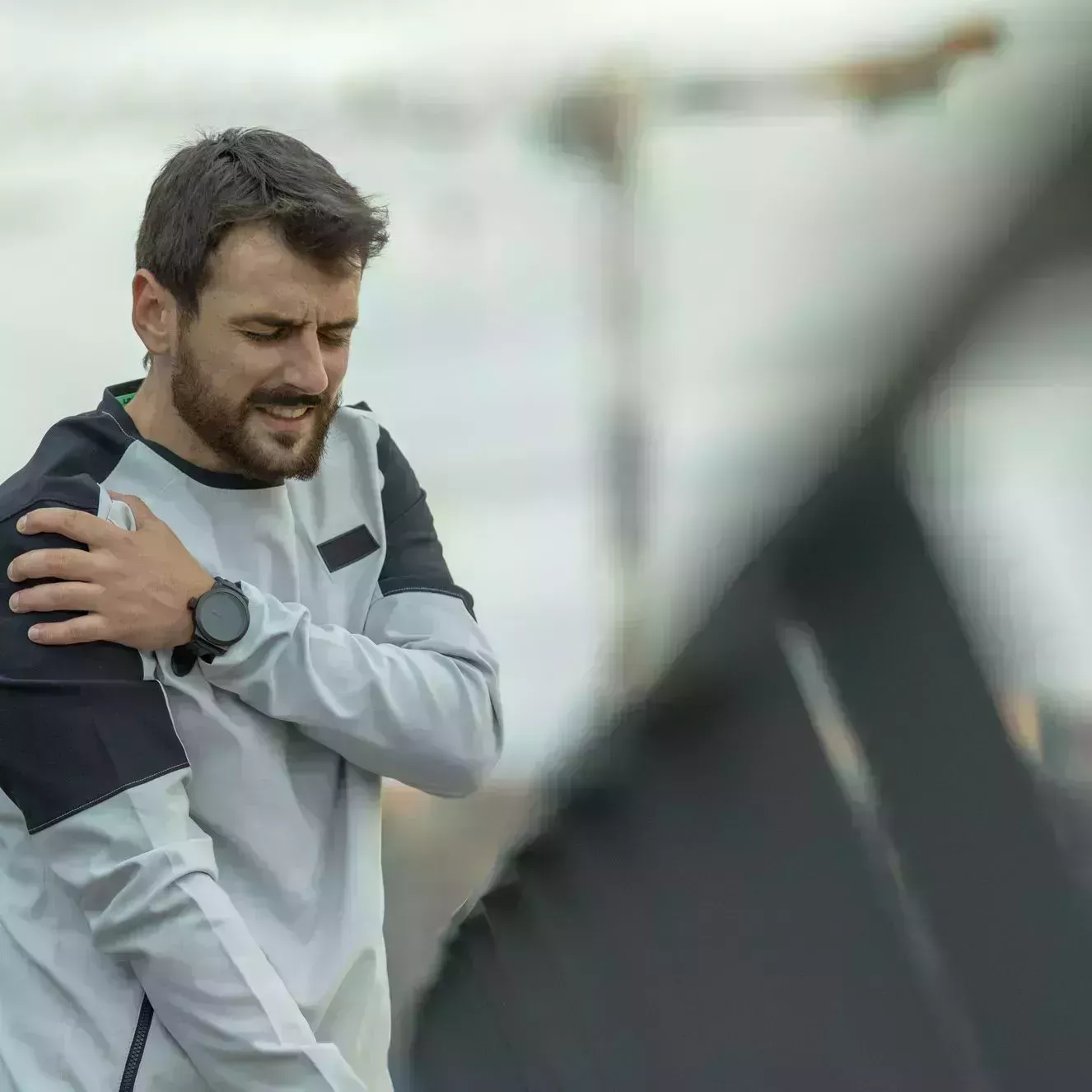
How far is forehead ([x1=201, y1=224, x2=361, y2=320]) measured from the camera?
1095 millimetres

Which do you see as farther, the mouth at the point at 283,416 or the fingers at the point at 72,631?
the mouth at the point at 283,416

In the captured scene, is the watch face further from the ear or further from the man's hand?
the ear

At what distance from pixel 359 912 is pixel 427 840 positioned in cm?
84

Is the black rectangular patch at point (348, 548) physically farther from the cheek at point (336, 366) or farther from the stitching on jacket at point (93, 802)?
the stitching on jacket at point (93, 802)

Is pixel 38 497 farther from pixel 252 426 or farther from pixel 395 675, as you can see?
pixel 395 675

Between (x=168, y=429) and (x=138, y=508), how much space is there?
0.10 meters

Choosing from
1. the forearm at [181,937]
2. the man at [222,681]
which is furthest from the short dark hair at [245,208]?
the forearm at [181,937]

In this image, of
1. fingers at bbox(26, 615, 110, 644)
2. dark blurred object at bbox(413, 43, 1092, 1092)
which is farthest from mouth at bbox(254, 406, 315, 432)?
dark blurred object at bbox(413, 43, 1092, 1092)

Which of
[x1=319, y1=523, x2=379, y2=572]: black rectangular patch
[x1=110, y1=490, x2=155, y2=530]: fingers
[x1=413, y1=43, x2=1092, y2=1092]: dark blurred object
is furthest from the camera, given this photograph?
[x1=319, y1=523, x2=379, y2=572]: black rectangular patch

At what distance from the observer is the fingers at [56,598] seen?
99 cm

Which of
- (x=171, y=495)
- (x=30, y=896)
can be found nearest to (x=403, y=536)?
(x=171, y=495)

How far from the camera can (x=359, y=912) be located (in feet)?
3.58

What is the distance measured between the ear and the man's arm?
28cm

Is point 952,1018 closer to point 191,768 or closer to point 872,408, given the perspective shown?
point 872,408
